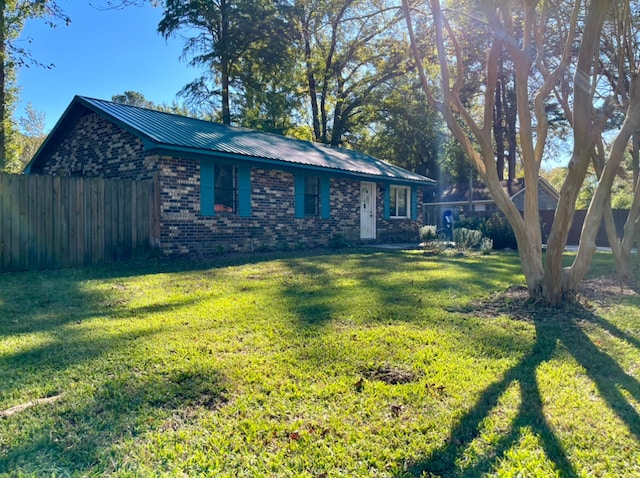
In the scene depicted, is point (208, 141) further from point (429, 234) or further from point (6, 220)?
point (429, 234)

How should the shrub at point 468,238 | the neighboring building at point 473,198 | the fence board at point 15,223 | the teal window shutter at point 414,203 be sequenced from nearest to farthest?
the fence board at point 15,223 → the shrub at point 468,238 → the teal window shutter at point 414,203 → the neighboring building at point 473,198

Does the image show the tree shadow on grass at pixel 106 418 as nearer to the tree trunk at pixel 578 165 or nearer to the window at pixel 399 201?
the tree trunk at pixel 578 165

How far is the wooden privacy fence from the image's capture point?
7.49 meters

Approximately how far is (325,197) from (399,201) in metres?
4.67

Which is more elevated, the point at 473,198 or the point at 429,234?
the point at 473,198

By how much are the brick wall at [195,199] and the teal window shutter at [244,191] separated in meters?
0.16

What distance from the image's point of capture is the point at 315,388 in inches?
108

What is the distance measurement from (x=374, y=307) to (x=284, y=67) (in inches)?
862

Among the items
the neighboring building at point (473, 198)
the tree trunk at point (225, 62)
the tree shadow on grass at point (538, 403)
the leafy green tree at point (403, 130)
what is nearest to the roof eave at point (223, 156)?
the tree shadow on grass at point (538, 403)

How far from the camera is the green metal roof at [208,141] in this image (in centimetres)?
957

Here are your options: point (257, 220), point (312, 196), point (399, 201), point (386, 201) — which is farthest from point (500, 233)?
point (257, 220)

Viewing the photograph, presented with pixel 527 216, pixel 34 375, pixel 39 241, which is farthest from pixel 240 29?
pixel 34 375

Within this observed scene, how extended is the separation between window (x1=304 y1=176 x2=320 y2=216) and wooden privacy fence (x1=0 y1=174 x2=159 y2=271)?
506 centimetres

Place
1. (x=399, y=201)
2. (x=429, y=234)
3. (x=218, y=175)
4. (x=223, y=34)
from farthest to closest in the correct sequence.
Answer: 1. (x=223, y=34)
2. (x=399, y=201)
3. (x=429, y=234)
4. (x=218, y=175)
